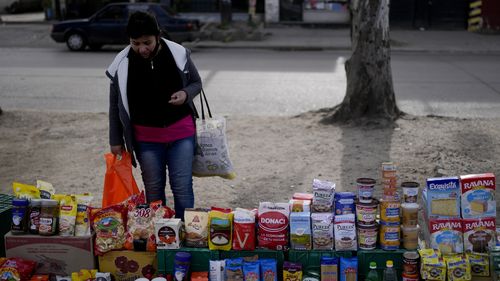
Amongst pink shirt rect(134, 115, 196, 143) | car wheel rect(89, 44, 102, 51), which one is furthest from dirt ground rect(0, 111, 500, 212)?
car wheel rect(89, 44, 102, 51)

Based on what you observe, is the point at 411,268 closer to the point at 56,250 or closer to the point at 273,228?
the point at 273,228

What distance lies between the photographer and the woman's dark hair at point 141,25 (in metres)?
4.48

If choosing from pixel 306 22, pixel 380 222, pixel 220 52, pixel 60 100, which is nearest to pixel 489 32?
pixel 306 22

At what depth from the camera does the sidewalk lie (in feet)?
68.2

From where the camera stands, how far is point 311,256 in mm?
4320

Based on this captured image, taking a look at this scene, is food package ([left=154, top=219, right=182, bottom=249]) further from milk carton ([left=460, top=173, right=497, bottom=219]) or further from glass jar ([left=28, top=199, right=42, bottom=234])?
milk carton ([left=460, top=173, right=497, bottom=219])

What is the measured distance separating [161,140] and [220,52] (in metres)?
15.3

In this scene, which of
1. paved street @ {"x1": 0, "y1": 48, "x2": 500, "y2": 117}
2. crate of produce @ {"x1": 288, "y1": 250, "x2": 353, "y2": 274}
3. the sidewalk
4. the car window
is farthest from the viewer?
the sidewalk

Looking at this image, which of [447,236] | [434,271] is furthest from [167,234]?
[447,236]

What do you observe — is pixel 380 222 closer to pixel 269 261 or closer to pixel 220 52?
pixel 269 261

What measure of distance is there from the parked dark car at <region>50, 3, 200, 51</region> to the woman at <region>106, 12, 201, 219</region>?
49.1ft

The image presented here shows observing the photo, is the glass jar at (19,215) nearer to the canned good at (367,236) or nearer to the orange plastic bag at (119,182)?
the orange plastic bag at (119,182)

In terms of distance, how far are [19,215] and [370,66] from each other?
20.3ft

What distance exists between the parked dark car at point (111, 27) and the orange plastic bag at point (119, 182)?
14921 mm
